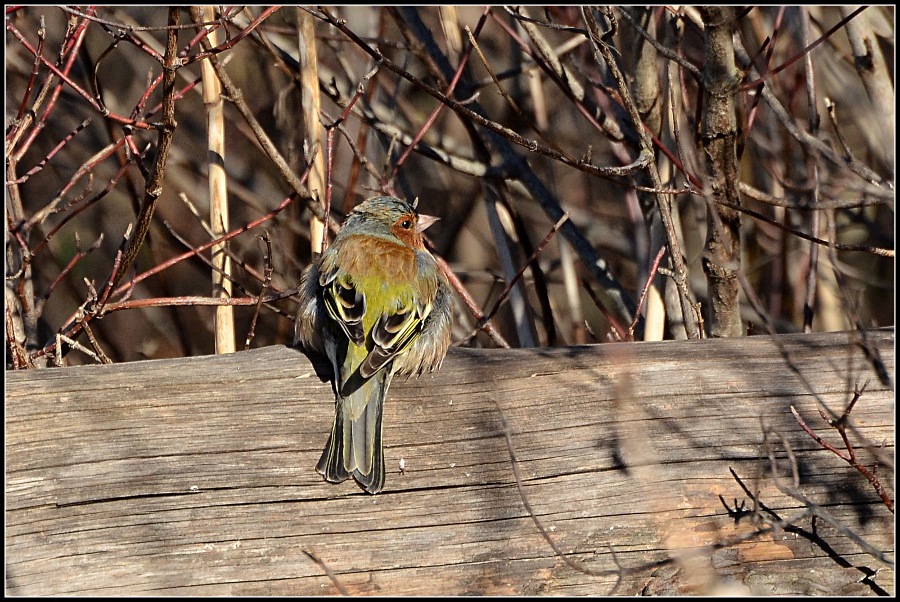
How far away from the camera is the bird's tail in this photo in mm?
3021

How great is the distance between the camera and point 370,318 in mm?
3953

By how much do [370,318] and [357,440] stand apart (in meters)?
0.99

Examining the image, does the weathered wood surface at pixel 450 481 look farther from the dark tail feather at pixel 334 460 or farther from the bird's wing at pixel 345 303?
the bird's wing at pixel 345 303

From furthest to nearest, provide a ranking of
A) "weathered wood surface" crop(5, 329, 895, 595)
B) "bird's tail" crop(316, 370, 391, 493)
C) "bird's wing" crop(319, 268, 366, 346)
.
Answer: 1. "bird's wing" crop(319, 268, 366, 346)
2. "bird's tail" crop(316, 370, 391, 493)
3. "weathered wood surface" crop(5, 329, 895, 595)

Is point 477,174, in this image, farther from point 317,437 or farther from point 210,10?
point 317,437

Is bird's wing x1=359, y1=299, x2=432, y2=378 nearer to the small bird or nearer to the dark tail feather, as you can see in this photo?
the small bird

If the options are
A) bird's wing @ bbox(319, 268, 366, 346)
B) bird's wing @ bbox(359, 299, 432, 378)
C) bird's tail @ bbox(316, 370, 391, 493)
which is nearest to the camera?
bird's tail @ bbox(316, 370, 391, 493)

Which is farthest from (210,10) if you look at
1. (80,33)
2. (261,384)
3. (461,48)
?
(261,384)

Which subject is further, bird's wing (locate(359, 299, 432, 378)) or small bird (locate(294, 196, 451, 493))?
bird's wing (locate(359, 299, 432, 378))

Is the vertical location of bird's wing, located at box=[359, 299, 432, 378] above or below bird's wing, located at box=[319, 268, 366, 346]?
below

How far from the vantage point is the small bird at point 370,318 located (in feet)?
10.2

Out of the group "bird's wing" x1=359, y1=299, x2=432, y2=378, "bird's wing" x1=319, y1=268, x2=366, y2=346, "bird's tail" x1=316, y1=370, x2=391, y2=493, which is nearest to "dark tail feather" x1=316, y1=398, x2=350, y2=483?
"bird's tail" x1=316, y1=370, x2=391, y2=493

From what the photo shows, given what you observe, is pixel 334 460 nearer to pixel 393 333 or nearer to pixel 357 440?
pixel 357 440

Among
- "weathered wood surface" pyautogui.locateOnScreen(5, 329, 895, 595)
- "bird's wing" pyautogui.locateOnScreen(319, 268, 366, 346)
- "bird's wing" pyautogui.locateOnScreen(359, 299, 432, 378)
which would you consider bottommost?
"weathered wood surface" pyautogui.locateOnScreen(5, 329, 895, 595)
